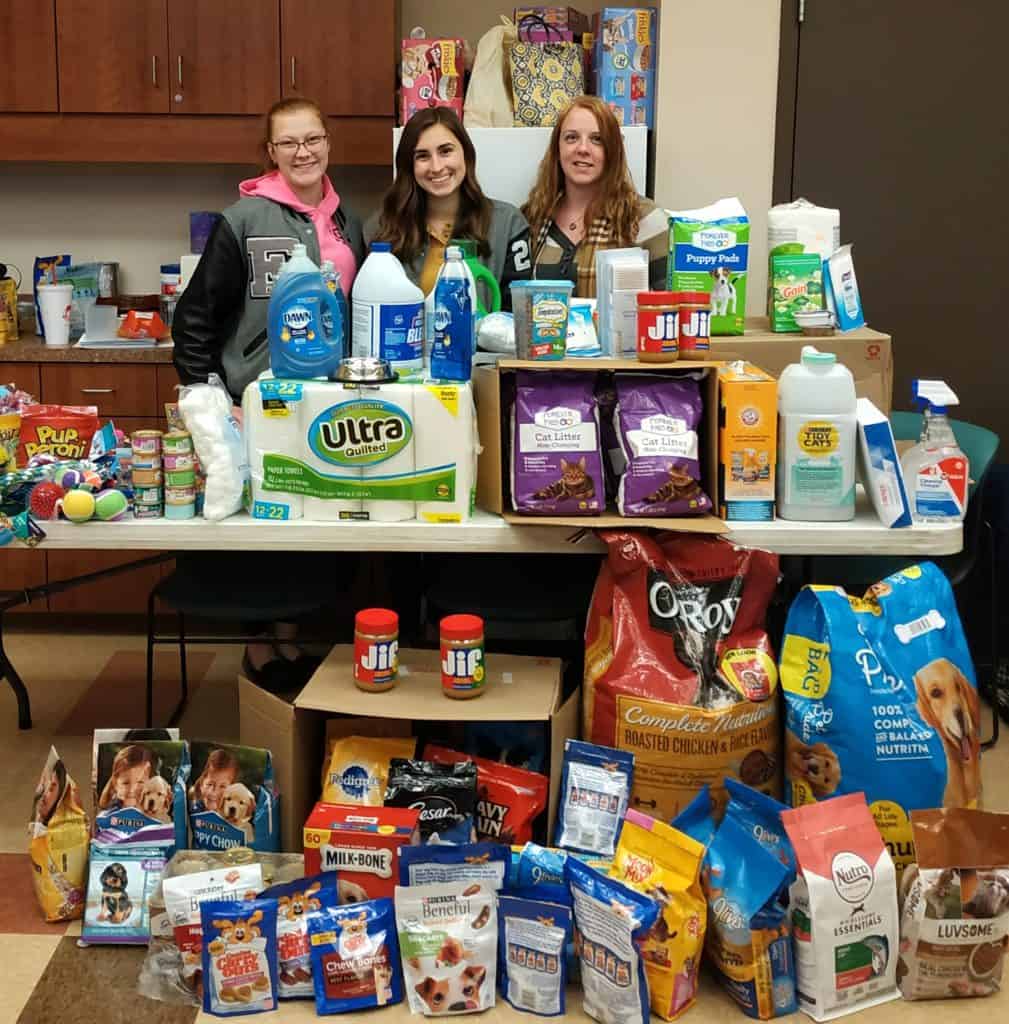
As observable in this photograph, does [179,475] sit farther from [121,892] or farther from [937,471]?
[937,471]

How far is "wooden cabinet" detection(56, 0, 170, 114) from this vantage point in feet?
14.2

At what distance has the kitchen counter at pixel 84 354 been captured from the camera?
4.32 m

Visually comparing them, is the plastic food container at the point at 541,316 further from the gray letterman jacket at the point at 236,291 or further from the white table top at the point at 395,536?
the gray letterman jacket at the point at 236,291

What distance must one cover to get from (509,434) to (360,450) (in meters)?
0.31

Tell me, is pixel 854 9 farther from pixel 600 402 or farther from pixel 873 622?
pixel 873 622

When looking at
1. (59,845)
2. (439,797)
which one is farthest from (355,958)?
(59,845)

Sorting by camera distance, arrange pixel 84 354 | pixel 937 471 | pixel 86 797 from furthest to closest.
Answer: pixel 84 354 → pixel 86 797 → pixel 937 471

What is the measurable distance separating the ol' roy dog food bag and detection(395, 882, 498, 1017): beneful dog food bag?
70 centimetres

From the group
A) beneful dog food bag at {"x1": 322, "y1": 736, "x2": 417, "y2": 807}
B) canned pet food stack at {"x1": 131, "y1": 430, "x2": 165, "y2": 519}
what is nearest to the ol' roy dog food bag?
beneful dog food bag at {"x1": 322, "y1": 736, "x2": 417, "y2": 807}

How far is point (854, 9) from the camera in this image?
4.07 m

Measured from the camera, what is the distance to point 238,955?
8.09 ft

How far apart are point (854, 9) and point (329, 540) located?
7.98 ft

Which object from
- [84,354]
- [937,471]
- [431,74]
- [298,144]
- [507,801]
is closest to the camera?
[507,801]

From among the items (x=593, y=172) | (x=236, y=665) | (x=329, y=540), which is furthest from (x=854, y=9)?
(x=236, y=665)
